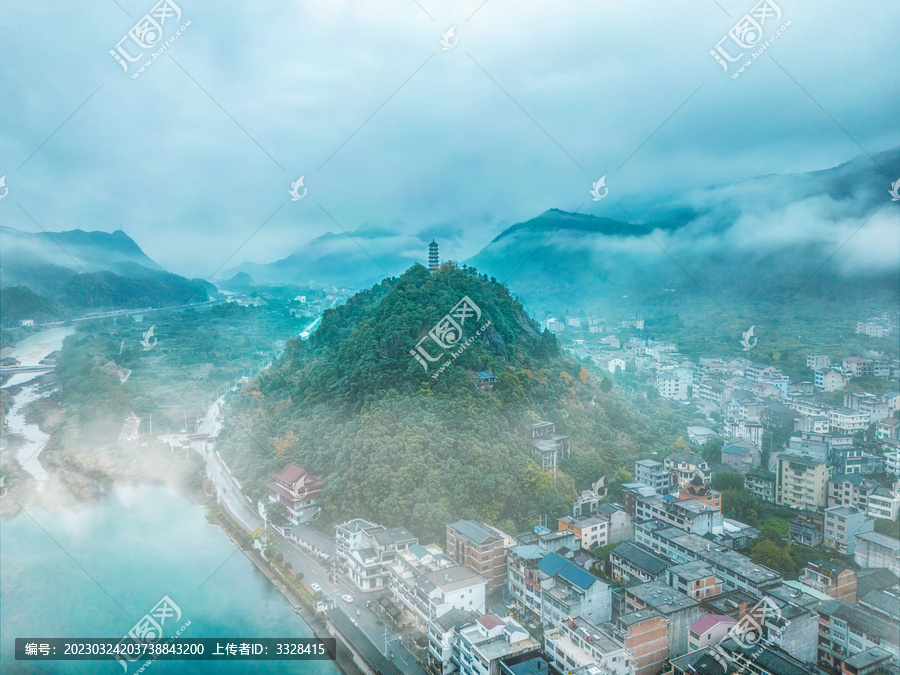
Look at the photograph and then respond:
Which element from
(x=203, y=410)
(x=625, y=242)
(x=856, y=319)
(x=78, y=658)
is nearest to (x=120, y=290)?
(x=203, y=410)

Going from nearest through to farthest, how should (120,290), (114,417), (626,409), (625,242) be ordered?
(114,417)
(120,290)
(626,409)
(625,242)

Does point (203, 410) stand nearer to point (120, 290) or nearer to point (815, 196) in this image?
point (120, 290)

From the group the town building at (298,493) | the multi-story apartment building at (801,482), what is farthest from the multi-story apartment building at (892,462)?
the town building at (298,493)

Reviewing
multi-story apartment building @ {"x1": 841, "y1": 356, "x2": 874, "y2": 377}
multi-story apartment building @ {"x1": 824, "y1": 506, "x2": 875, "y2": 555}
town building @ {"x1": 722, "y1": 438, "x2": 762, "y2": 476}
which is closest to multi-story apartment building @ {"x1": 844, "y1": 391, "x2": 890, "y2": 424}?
multi-story apartment building @ {"x1": 841, "y1": 356, "x2": 874, "y2": 377}

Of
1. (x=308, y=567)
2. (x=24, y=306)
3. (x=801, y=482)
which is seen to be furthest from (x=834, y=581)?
(x=24, y=306)

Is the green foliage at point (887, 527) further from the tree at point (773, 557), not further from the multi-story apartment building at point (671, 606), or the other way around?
the multi-story apartment building at point (671, 606)

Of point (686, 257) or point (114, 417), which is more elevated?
point (686, 257)
